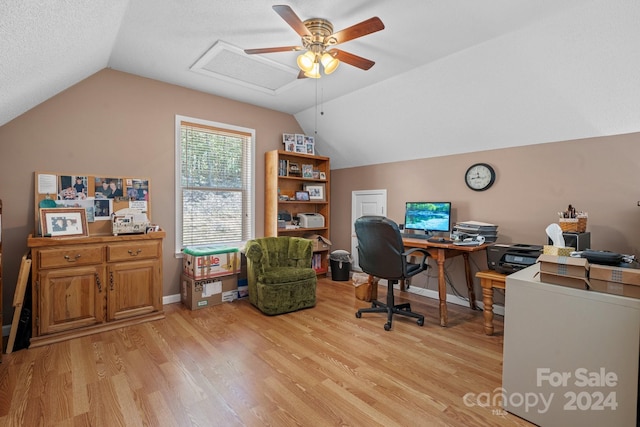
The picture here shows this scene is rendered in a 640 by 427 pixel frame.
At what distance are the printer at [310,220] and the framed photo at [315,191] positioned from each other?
0.96 ft

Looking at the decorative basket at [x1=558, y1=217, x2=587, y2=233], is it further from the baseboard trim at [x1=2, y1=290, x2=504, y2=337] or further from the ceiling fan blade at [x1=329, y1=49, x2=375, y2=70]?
the ceiling fan blade at [x1=329, y1=49, x2=375, y2=70]

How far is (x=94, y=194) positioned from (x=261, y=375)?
2584 mm

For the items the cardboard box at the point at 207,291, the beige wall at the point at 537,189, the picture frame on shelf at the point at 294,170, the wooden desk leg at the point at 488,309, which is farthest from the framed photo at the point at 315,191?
the wooden desk leg at the point at 488,309

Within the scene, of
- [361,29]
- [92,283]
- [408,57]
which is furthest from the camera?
[408,57]

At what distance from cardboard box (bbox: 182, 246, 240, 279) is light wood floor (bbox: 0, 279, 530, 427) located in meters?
0.56

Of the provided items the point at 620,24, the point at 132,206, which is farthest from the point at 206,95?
the point at 620,24

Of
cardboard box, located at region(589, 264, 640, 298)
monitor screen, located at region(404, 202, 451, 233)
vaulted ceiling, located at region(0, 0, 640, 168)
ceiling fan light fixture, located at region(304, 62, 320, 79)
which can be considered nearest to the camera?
cardboard box, located at region(589, 264, 640, 298)

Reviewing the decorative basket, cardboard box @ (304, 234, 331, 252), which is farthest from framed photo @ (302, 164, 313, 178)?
the decorative basket

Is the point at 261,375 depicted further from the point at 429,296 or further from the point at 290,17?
the point at 429,296

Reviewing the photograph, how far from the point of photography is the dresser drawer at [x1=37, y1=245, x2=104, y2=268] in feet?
8.38

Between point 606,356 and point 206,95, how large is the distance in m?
4.42

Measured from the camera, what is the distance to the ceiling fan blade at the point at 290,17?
1.78 m

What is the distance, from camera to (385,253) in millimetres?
2861

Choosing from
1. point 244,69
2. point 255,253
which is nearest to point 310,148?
point 244,69
